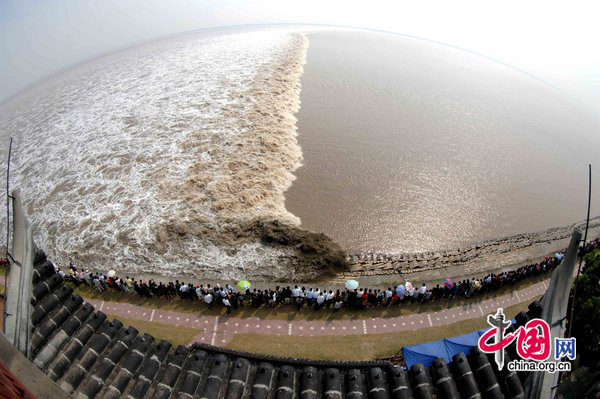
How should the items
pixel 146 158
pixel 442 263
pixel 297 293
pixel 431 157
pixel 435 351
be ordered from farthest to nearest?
pixel 431 157 < pixel 146 158 < pixel 442 263 < pixel 297 293 < pixel 435 351

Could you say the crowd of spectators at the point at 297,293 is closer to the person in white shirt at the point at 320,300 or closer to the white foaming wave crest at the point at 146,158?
the person in white shirt at the point at 320,300

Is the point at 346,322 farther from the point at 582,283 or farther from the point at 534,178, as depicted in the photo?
the point at 534,178

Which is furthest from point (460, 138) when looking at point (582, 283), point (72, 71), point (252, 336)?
point (72, 71)

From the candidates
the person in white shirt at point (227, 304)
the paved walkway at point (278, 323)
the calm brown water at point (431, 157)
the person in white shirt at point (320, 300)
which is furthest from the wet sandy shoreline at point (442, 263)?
the paved walkway at point (278, 323)

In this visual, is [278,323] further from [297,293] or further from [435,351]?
[435,351]

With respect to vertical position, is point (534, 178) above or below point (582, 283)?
below

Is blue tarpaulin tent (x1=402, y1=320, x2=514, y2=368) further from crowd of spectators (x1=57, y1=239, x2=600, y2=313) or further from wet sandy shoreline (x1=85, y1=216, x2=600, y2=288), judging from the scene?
wet sandy shoreline (x1=85, y1=216, x2=600, y2=288)

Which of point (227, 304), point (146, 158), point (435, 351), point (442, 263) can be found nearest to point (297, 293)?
point (227, 304)
